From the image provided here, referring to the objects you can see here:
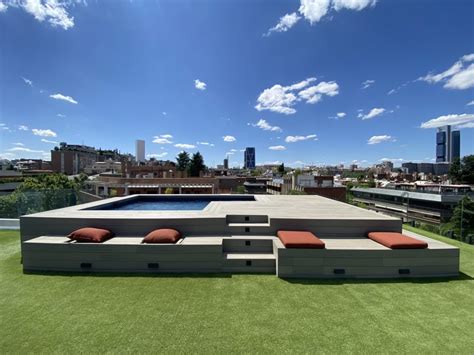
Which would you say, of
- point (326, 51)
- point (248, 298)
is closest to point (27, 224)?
point (248, 298)

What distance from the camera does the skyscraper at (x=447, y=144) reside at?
503 ft

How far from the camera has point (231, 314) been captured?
3.63 m

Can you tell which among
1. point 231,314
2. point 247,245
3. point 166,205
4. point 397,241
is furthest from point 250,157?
point 231,314

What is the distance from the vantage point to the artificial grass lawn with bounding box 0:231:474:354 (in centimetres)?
301

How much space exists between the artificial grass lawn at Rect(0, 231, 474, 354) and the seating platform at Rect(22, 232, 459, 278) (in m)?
0.29

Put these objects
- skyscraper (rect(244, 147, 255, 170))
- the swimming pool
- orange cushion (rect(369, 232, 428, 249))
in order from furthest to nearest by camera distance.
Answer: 1. skyscraper (rect(244, 147, 255, 170))
2. the swimming pool
3. orange cushion (rect(369, 232, 428, 249))

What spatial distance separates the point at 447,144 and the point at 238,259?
22372cm

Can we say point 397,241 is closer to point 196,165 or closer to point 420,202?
point 420,202

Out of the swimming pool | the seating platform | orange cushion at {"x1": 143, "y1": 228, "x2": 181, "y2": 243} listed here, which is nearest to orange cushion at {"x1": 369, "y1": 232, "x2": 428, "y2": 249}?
the seating platform

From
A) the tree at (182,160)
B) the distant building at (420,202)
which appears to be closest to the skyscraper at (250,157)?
the tree at (182,160)

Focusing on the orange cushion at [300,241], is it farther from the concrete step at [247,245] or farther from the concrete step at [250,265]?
the concrete step at [250,265]

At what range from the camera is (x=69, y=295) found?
422cm

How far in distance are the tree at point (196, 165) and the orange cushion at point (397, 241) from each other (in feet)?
141

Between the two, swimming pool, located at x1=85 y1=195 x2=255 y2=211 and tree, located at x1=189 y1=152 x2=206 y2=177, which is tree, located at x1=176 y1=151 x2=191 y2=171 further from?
swimming pool, located at x1=85 y1=195 x2=255 y2=211
